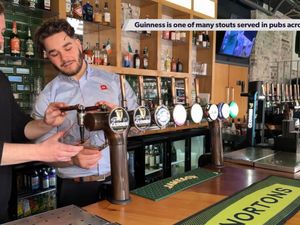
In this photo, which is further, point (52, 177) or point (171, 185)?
point (52, 177)

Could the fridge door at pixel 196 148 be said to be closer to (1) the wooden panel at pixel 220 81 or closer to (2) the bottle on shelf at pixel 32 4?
(1) the wooden panel at pixel 220 81

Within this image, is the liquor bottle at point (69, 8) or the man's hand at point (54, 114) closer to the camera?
the man's hand at point (54, 114)

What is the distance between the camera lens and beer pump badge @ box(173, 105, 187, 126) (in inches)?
54.8

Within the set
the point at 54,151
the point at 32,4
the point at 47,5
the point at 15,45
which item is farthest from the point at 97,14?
the point at 54,151

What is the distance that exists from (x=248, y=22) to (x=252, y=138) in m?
0.97

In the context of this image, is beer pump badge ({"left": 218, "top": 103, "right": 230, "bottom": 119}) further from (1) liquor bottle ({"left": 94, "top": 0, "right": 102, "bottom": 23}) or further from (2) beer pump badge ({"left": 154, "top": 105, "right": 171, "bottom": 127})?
(1) liquor bottle ({"left": 94, "top": 0, "right": 102, "bottom": 23})

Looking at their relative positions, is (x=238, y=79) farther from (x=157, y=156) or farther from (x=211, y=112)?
(x=211, y=112)

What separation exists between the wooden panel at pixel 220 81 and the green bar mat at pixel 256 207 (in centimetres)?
448

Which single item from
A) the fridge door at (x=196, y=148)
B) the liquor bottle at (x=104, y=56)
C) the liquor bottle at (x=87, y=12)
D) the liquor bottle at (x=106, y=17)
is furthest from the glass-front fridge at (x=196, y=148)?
the liquor bottle at (x=87, y=12)

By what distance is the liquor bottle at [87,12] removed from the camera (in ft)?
10.2

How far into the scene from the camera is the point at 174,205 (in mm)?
1134

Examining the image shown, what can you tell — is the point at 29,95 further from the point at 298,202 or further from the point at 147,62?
the point at 298,202

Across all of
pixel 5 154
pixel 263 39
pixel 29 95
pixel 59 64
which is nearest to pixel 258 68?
pixel 263 39

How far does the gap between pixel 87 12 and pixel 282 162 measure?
236cm
